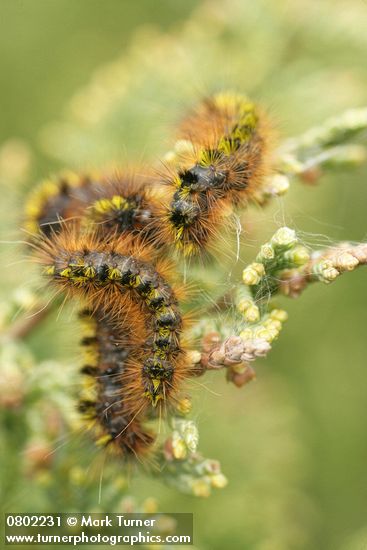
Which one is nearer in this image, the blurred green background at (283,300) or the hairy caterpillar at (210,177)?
the hairy caterpillar at (210,177)

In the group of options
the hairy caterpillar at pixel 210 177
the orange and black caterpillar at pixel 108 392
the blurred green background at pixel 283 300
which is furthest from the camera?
the blurred green background at pixel 283 300

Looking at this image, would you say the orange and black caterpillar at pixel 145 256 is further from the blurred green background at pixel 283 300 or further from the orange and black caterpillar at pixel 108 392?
the blurred green background at pixel 283 300

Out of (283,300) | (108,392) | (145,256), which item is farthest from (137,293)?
(283,300)

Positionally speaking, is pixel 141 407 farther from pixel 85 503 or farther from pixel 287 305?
pixel 287 305

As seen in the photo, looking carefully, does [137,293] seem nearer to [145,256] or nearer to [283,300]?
[145,256]

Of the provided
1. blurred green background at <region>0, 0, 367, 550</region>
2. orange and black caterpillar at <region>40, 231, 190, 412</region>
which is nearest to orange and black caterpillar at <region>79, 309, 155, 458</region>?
orange and black caterpillar at <region>40, 231, 190, 412</region>

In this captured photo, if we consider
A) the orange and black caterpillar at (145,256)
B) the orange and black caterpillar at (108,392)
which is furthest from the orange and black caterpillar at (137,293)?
the orange and black caterpillar at (108,392)

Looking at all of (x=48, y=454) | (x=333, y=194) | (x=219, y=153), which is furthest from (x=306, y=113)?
(x=48, y=454)

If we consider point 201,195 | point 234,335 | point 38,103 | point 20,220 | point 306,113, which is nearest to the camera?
point 234,335
